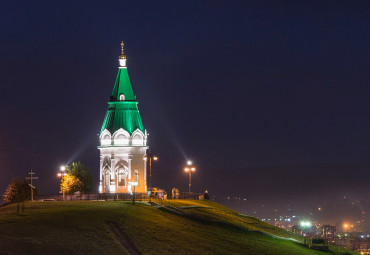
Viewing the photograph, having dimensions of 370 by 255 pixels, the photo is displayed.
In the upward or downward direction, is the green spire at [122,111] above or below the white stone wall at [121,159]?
above

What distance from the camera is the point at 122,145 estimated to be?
96.9 metres

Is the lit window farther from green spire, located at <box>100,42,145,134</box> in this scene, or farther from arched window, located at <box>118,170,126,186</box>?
green spire, located at <box>100,42,145,134</box>

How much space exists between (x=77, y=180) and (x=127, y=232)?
42.3 meters

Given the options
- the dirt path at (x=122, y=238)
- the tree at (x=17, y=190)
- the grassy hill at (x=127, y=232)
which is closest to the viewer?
the grassy hill at (x=127, y=232)

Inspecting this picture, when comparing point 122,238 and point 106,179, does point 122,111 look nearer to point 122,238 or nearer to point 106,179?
point 106,179

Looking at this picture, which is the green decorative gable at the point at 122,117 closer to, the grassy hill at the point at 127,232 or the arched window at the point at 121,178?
the arched window at the point at 121,178

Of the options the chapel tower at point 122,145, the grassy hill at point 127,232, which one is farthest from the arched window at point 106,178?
the grassy hill at point 127,232

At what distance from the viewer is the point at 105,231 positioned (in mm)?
56344

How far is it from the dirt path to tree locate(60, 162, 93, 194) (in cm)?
3829

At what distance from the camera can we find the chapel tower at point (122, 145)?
9681 cm

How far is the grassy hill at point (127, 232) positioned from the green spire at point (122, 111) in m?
23.2

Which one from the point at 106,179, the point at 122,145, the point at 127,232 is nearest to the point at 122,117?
the point at 122,145

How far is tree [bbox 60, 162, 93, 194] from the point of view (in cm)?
9719

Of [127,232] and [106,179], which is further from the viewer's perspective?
[106,179]
